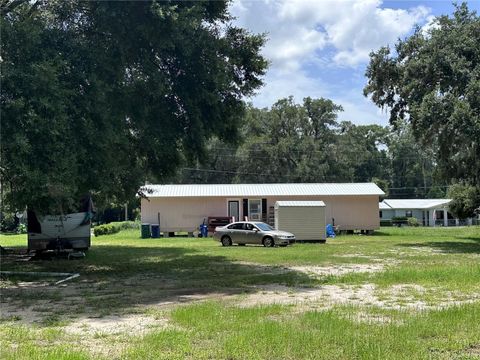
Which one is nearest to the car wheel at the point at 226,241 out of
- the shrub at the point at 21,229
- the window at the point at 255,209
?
the window at the point at 255,209

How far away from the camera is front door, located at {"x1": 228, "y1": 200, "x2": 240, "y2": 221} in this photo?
38781 mm

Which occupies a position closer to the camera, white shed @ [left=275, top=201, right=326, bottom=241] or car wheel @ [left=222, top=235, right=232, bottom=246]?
car wheel @ [left=222, top=235, right=232, bottom=246]

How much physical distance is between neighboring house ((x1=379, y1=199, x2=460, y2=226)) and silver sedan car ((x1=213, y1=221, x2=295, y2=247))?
1588 inches

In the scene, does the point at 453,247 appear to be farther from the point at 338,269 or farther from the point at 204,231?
the point at 204,231

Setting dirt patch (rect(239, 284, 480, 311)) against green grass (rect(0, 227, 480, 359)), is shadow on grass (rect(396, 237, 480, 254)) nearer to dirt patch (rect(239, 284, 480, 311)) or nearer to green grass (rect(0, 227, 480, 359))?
green grass (rect(0, 227, 480, 359))

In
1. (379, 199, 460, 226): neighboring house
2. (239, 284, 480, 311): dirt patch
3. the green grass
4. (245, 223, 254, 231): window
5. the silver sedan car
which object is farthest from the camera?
(379, 199, 460, 226): neighboring house

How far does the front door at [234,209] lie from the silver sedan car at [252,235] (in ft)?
35.3

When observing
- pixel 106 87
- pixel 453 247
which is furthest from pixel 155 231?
pixel 106 87

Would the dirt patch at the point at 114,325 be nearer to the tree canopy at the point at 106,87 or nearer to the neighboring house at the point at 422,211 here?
the tree canopy at the point at 106,87

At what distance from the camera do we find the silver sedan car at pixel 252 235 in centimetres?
2619

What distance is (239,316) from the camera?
842 centimetres

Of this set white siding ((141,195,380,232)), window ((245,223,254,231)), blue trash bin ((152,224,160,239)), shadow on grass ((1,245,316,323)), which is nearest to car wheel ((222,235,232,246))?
window ((245,223,254,231))

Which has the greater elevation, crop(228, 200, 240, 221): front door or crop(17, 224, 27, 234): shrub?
crop(228, 200, 240, 221): front door

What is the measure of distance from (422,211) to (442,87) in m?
43.8
